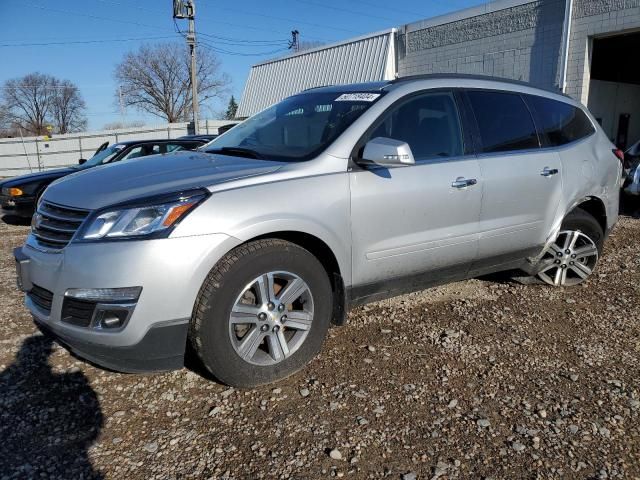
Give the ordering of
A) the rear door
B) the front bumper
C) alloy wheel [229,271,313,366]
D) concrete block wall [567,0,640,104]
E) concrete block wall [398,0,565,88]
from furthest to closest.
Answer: concrete block wall [398,0,565,88]
concrete block wall [567,0,640,104]
the rear door
alloy wheel [229,271,313,366]
the front bumper

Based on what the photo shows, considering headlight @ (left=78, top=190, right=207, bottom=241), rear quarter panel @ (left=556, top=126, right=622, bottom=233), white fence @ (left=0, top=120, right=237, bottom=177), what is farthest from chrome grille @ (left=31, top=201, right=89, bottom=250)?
white fence @ (left=0, top=120, right=237, bottom=177)

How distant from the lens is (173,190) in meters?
2.56

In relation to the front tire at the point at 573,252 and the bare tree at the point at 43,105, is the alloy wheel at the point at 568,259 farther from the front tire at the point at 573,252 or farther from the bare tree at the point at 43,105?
the bare tree at the point at 43,105

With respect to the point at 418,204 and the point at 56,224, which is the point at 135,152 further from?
the point at 418,204

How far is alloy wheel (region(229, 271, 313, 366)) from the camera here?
107 inches

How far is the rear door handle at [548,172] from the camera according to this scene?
13.0 feet

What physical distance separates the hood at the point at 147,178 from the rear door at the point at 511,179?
167 cm

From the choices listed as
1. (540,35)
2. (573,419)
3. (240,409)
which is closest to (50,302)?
(240,409)

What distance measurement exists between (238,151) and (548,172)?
2466 mm

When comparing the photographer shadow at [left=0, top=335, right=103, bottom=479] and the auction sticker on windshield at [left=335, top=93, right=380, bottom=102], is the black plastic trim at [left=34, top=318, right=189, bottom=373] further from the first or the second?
the auction sticker on windshield at [left=335, top=93, right=380, bottom=102]

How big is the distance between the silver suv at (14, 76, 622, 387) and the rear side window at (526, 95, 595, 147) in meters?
0.02

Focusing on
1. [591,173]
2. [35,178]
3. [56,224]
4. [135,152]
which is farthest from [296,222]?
[35,178]

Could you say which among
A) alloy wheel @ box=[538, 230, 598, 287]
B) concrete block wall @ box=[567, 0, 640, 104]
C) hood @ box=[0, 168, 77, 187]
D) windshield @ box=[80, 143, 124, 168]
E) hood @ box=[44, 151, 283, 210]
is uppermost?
concrete block wall @ box=[567, 0, 640, 104]

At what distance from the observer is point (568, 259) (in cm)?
448
